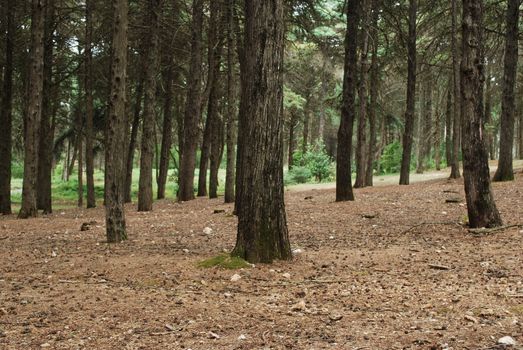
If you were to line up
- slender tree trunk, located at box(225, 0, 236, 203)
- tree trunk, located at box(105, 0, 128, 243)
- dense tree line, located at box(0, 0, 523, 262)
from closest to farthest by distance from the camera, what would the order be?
dense tree line, located at box(0, 0, 523, 262), tree trunk, located at box(105, 0, 128, 243), slender tree trunk, located at box(225, 0, 236, 203)

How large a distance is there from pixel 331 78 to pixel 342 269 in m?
28.6

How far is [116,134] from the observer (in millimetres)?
8359

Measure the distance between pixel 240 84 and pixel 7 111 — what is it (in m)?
7.83

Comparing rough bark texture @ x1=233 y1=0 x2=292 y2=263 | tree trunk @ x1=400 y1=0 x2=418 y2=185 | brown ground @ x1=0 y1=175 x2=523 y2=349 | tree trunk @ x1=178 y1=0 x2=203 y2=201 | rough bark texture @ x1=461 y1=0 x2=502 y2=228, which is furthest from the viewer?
tree trunk @ x1=400 y1=0 x2=418 y2=185

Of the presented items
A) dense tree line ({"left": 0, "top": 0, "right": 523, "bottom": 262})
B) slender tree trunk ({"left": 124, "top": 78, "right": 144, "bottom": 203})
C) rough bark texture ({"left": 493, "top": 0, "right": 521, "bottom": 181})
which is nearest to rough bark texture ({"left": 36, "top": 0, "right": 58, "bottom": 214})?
dense tree line ({"left": 0, "top": 0, "right": 523, "bottom": 262})

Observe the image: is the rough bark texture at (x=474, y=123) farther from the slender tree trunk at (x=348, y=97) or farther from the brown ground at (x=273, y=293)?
the slender tree trunk at (x=348, y=97)

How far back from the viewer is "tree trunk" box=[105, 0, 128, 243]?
27.3 ft

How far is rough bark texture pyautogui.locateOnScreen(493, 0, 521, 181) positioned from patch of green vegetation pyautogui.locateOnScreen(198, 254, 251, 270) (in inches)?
478

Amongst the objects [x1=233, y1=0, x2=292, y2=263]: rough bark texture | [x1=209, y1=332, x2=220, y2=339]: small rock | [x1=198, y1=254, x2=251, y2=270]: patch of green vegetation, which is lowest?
[x1=209, y1=332, x2=220, y2=339]: small rock

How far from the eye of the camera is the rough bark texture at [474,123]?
26.7 ft

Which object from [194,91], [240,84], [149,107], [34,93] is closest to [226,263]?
[149,107]

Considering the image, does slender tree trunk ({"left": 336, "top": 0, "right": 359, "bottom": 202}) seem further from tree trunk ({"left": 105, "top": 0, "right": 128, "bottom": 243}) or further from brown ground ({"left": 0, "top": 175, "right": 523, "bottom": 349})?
tree trunk ({"left": 105, "top": 0, "right": 128, "bottom": 243})

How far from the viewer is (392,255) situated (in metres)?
7.07

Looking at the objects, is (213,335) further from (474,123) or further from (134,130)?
(134,130)
